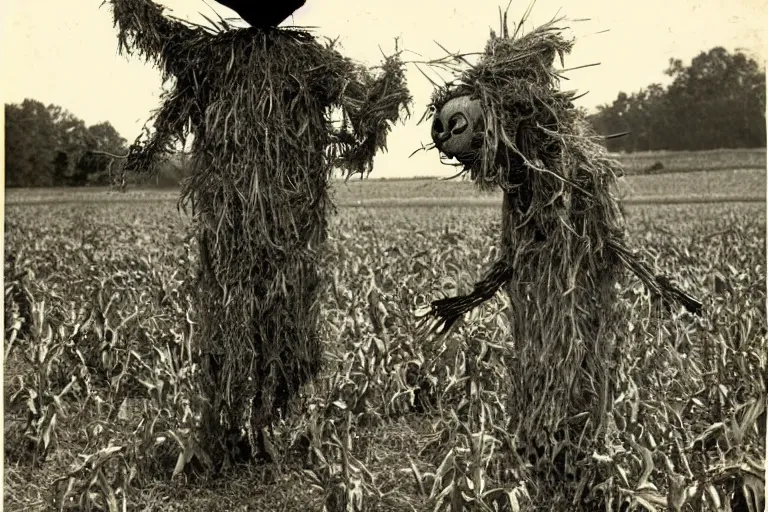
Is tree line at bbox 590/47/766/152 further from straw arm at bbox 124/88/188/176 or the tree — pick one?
the tree

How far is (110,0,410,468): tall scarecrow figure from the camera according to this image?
10.0ft

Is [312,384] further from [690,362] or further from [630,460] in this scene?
[690,362]

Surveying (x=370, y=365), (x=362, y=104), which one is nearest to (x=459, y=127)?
(x=362, y=104)

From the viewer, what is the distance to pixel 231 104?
3.07 metres

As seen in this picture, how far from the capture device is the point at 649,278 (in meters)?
2.62

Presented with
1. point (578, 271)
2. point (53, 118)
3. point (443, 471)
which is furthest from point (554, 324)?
point (53, 118)

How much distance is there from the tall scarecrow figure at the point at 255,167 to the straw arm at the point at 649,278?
101cm

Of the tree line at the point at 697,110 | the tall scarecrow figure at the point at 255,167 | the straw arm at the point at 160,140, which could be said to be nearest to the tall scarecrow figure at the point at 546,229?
the tall scarecrow figure at the point at 255,167

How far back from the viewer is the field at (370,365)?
3.00 meters

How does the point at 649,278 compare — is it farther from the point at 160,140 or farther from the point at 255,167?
the point at 160,140

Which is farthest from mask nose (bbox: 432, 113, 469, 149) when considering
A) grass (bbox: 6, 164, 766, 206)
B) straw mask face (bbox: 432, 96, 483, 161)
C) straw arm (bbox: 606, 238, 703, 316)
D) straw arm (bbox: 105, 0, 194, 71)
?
straw arm (bbox: 105, 0, 194, 71)

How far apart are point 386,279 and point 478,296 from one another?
1.44 metres

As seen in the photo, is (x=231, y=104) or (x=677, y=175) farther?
(x=677, y=175)

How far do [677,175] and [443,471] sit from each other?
218 cm
